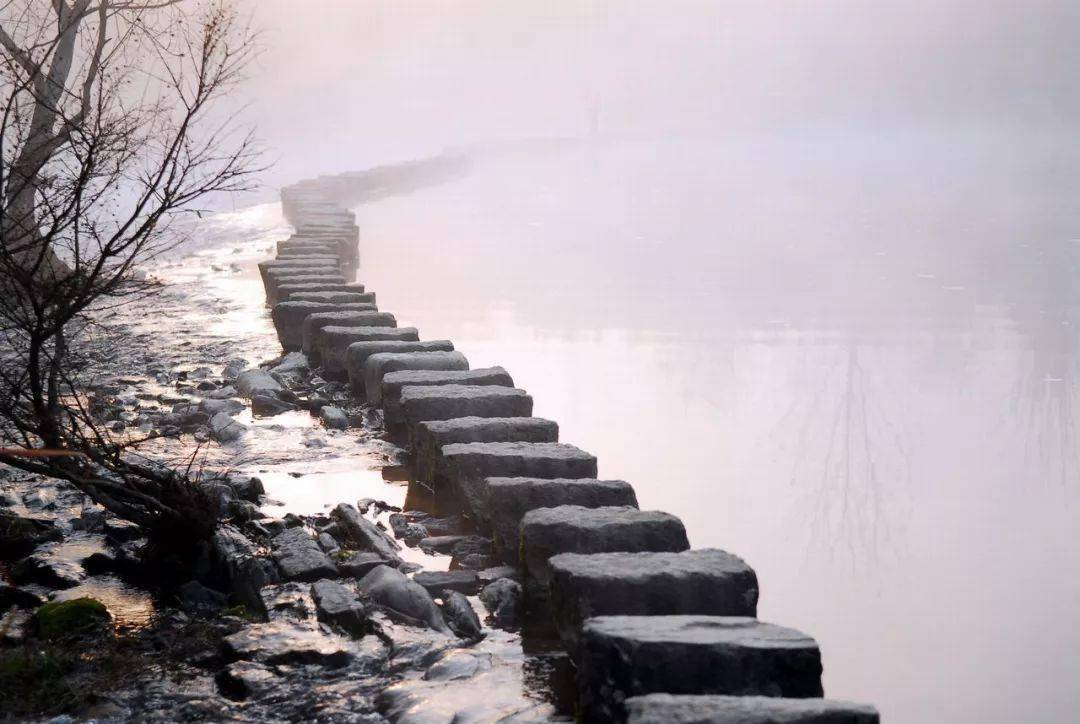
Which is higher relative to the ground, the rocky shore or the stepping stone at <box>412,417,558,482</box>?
the stepping stone at <box>412,417,558,482</box>

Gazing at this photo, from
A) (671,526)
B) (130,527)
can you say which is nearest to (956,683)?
(671,526)

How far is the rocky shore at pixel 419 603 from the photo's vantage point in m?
2.05

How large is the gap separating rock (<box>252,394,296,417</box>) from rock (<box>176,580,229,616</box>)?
182cm

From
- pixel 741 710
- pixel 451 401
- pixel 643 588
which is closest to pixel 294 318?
pixel 451 401

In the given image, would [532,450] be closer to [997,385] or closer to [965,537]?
[965,537]

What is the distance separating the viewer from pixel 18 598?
257 cm

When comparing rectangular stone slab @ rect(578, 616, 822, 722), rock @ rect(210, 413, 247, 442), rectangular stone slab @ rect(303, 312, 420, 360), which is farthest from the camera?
rectangular stone slab @ rect(303, 312, 420, 360)

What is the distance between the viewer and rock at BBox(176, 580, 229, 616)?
8.53 ft

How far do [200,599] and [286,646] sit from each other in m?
0.36

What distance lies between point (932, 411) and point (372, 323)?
261 centimetres

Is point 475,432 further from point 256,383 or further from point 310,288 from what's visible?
point 310,288

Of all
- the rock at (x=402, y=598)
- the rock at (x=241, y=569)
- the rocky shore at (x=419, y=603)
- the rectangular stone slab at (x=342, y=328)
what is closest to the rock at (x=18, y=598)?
the rocky shore at (x=419, y=603)

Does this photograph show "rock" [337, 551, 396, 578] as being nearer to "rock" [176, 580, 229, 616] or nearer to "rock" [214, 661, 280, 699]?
"rock" [176, 580, 229, 616]

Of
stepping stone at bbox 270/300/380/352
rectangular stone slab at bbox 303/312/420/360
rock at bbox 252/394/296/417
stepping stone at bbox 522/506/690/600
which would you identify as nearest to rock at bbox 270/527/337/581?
stepping stone at bbox 522/506/690/600
